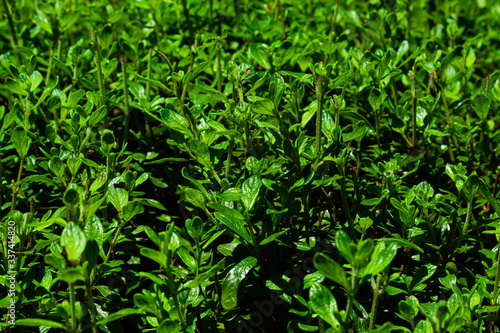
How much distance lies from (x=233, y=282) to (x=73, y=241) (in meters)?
0.52

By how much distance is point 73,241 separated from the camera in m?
1.35

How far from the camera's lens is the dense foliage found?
1526 mm

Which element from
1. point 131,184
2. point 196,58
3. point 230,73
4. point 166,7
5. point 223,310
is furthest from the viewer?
point 166,7

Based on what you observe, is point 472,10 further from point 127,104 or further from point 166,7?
point 127,104

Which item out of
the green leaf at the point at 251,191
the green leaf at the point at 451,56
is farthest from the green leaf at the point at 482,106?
the green leaf at the point at 251,191

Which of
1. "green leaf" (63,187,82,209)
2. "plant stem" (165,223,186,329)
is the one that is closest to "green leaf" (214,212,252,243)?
"plant stem" (165,223,186,329)

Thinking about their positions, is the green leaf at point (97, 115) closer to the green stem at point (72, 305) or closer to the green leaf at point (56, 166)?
the green leaf at point (56, 166)

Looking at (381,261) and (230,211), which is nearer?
(381,261)

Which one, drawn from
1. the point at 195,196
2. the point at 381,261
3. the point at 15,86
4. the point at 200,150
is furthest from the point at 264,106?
the point at 15,86

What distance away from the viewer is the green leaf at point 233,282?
162 centimetres

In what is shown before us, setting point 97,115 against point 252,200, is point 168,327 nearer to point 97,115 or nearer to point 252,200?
point 252,200

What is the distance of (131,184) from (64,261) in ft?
1.79

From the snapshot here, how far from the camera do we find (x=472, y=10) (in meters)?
3.39

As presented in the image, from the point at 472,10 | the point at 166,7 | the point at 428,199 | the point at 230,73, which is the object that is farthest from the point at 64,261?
the point at 472,10
